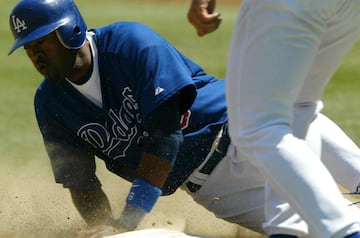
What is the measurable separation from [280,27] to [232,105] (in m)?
0.32

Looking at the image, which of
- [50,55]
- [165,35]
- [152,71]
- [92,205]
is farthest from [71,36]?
[165,35]

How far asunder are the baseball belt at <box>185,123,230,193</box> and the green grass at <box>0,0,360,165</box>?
2.38 metres

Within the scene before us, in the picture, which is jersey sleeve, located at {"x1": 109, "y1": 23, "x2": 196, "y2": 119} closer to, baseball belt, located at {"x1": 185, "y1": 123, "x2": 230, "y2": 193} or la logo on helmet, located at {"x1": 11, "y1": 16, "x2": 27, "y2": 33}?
baseball belt, located at {"x1": 185, "y1": 123, "x2": 230, "y2": 193}

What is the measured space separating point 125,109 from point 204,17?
102 cm

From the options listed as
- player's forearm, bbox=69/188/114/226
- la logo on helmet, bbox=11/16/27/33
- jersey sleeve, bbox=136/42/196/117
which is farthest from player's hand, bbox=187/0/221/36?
player's forearm, bbox=69/188/114/226

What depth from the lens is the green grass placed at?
7289 millimetres

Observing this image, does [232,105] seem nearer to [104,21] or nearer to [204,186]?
[204,186]

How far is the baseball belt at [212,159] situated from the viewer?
14.1 feet

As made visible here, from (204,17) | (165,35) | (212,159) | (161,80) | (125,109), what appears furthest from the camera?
(165,35)

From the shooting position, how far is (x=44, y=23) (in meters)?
3.99

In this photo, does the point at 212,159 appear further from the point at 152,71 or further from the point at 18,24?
the point at 18,24

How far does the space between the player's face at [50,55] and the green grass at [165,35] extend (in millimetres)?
2521

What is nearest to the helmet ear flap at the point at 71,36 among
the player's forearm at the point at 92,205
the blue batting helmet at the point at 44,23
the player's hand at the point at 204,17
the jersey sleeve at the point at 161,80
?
the blue batting helmet at the point at 44,23

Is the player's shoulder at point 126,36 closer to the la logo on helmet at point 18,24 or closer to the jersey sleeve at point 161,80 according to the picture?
the jersey sleeve at point 161,80
